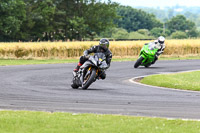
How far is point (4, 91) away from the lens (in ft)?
52.3

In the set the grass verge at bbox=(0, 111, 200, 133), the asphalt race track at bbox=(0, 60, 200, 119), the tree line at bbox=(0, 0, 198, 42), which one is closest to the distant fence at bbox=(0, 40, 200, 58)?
the asphalt race track at bbox=(0, 60, 200, 119)

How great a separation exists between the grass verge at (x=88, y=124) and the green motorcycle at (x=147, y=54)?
17523mm

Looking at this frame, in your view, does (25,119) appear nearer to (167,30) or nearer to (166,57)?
(166,57)

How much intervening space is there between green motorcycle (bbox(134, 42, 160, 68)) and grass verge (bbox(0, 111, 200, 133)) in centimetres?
1752

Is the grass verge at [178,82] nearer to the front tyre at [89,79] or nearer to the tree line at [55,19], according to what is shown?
the front tyre at [89,79]

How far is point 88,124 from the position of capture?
935 cm

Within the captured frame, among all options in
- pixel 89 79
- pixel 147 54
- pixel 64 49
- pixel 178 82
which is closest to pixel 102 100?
pixel 89 79

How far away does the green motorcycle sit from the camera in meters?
27.9

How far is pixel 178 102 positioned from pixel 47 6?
63749 mm

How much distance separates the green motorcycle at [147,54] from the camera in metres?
27.9

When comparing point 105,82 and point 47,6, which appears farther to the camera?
point 47,6

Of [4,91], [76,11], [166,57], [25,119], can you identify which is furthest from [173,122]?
[76,11]

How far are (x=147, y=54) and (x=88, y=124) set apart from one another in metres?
18.8

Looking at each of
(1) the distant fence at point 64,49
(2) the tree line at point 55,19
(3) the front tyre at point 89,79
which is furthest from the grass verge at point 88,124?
→ (2) the tree line at point 55,19
